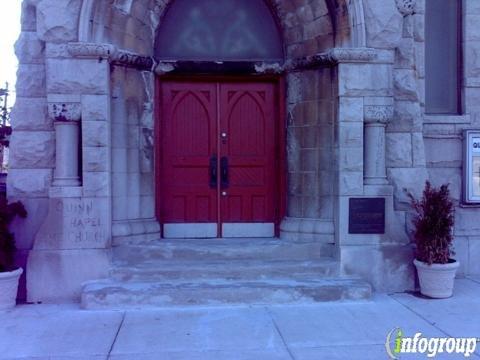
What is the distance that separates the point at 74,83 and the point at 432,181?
16.9ft

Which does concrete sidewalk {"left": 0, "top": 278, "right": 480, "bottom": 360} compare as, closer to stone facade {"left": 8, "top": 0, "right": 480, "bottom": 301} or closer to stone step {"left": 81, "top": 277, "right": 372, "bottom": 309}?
stone step {"left": 81, "top": 277, "right": 372, "bottom": 309}

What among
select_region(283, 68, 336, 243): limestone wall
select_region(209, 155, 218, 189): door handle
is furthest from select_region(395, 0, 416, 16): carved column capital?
select_region(209, 155, 218, 189): door handle

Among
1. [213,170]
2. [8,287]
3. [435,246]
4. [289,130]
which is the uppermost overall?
[289,130]

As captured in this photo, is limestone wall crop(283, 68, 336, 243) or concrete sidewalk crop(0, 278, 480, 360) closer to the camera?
concrete sidewalk crop(0, 278, 480, 360)

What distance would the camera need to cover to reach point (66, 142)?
260 inches

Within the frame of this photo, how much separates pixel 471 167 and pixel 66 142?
5.62 m

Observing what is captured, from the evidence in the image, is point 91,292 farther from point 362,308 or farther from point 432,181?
point 432,181

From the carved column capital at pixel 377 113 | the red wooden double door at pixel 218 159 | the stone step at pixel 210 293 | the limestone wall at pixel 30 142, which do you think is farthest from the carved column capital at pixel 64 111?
the carved column capital at pixel 377 113

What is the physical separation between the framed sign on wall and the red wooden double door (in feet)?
8.93

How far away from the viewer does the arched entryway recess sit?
276 inches

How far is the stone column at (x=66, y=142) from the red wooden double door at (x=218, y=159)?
4.62 ft

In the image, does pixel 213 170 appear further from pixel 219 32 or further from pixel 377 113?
pixel 377 113

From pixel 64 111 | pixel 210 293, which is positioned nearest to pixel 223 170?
pixel 210 293

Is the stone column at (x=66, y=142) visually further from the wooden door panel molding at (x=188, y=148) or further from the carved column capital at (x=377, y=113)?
the carved column capital at (x=377, y=113)
